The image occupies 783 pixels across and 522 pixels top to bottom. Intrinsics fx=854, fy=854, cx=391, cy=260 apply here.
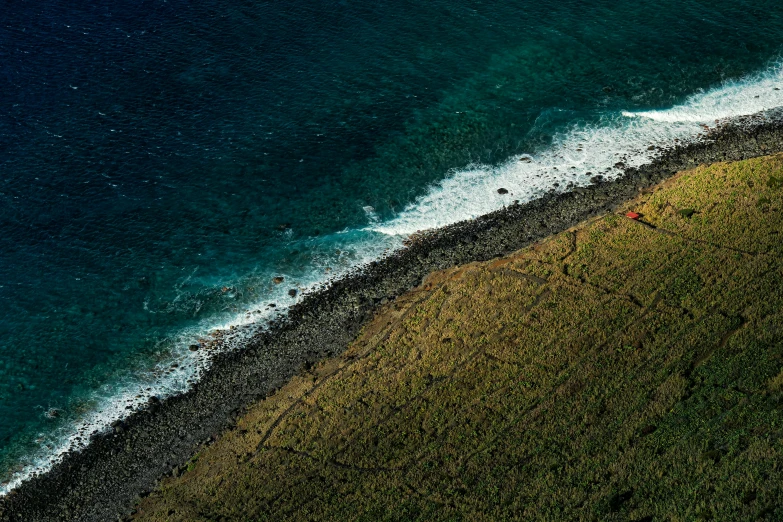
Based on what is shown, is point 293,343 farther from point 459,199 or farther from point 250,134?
point 250,134

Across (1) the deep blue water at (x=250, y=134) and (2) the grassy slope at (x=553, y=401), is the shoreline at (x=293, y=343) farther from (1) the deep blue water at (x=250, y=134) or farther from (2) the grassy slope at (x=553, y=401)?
(1) the deep blue water at (x=250, y=134)

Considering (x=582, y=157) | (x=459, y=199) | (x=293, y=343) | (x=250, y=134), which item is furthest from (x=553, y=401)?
(x=250, y=134)

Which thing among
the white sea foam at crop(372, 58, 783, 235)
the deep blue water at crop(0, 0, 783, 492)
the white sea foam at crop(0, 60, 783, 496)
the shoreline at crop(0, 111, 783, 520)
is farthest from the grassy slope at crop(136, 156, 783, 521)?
the deep blue water at crop(0, 0, 783, 492)

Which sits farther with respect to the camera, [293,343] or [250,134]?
[250,134]

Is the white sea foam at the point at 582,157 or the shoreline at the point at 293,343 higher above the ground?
the white sea foam at the point at 582,157

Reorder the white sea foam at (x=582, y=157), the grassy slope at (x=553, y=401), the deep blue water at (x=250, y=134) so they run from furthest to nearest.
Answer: the white sea foam at (x=582, y=157) → the deep blue water at (x=250, y=134) → the grassy slope at (x=553, y=401)

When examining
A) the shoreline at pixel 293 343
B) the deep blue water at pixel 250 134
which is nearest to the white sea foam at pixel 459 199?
the deep blue water at pixel 250 134
